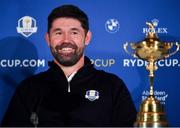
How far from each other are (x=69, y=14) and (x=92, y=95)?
378 mm

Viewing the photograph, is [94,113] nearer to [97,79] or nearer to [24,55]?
[97,79]

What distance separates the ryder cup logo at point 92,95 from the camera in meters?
1.68

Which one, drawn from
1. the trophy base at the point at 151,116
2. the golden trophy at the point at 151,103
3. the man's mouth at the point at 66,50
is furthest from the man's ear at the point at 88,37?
the trophy base at the point at 151,116

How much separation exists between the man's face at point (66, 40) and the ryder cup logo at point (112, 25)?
0.17 metres

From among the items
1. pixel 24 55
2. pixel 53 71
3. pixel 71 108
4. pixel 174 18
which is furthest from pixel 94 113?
pixel 174 18

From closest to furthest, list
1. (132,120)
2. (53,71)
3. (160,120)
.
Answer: (160,120) → (132,120) → (53,71)

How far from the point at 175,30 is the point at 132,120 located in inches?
20.4

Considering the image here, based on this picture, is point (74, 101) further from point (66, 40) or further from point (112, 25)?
point (112, 25)

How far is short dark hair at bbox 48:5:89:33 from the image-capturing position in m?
1.75

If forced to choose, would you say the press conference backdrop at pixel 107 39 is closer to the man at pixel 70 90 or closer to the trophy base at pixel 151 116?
the man at pixel 70 90

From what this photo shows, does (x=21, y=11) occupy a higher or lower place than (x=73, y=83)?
higher

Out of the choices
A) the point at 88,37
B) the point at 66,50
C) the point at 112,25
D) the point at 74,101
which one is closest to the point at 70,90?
the point at 74,101

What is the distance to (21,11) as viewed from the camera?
1.91 metres

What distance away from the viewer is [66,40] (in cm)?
170
